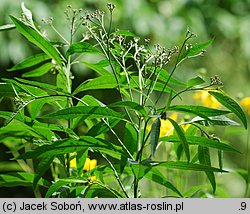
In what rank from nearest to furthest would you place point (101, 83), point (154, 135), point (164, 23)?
point (154, 135)
point (101, 83)
point (164, 23)

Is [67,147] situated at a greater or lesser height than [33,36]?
lesser

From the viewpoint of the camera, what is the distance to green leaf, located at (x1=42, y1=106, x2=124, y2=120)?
498 mm

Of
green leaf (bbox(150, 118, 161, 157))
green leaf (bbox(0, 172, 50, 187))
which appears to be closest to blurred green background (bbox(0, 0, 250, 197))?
green leaf (bbox(0, 172, 50, 187))

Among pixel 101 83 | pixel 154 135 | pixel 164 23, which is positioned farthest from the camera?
pixel 164 23

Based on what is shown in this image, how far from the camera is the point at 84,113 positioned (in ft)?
1.65

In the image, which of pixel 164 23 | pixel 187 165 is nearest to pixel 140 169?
pixel 187 165

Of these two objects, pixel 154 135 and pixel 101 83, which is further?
pixel 101 83

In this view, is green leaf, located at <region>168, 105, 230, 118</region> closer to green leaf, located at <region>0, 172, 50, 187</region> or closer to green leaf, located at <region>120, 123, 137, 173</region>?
green leaf, located at <region>120, 123, 137, 173</region>

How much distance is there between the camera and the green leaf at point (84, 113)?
0.50 m

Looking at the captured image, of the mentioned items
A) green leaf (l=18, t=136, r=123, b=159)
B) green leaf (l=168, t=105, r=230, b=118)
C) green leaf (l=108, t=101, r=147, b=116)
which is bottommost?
green leaf (l=18, t=136, r=123, b=159)

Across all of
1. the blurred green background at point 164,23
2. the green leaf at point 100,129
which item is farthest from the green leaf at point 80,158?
the blurred green background at point 164,23

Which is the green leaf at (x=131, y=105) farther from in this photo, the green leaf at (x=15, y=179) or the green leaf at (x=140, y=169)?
the green leaf at (x=15, y=179)

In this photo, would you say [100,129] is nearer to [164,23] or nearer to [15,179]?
[15,179]

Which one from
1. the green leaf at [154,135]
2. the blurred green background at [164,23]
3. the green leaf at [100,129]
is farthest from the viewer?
the blurred green background at [164,23]
